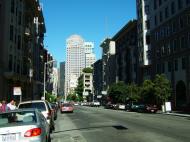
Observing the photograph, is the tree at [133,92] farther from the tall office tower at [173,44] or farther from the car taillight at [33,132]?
the car taillight at [33,132]

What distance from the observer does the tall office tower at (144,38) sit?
80625 millimetres

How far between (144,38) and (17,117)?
7077 centimetres

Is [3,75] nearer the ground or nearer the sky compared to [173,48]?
nearer the ground

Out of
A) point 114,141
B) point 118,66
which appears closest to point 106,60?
point 118,66

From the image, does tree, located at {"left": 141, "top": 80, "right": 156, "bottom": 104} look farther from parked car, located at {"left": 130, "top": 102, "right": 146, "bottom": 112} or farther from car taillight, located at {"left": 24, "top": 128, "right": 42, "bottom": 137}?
car taillight, located at {"left": 24, "top": 128, "right": 42, "bottom": 137}

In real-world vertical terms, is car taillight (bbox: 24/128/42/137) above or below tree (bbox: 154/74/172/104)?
below

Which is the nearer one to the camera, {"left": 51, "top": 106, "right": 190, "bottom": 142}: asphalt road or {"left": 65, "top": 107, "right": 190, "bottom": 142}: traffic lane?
{"left": 51, "top": 106, "right": 190, "bottom": 142}: asphalt road

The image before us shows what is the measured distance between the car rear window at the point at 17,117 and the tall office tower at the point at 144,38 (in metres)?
68.2

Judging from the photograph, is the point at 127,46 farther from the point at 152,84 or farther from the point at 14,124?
the point at 14,124

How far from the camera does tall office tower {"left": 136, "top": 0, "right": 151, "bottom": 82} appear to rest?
80625 mm

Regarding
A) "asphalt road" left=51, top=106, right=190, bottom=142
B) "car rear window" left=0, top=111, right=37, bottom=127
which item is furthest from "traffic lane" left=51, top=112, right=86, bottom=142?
"car rear window" left=0, top=111, right=37, bottom=127

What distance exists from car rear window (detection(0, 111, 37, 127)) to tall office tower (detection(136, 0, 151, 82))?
6825 centimetres

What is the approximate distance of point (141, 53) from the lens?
83875 mm

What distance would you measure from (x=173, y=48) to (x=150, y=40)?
1332cm
